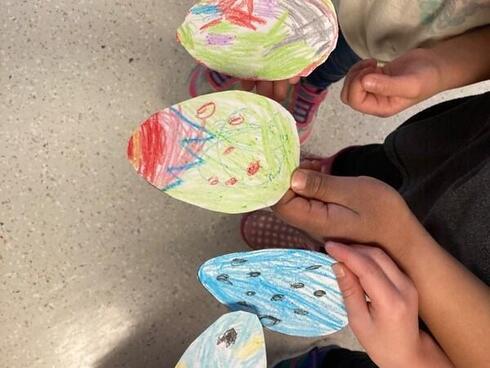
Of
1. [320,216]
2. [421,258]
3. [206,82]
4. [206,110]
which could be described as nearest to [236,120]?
[206,110]

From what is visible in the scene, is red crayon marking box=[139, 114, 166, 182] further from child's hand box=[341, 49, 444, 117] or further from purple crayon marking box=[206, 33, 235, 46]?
child's hand box=[341, 49, 444, 117]

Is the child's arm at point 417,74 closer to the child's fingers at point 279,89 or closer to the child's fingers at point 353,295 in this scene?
the child's fingers at point 279,89

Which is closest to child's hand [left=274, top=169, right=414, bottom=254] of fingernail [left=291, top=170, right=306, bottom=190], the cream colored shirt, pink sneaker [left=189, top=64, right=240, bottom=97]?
fingernail [left=291, top=170, right=306, bottom=190]

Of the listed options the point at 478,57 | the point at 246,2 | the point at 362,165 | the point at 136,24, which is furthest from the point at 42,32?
the point at 478,57

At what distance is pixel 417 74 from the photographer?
26.5 inches

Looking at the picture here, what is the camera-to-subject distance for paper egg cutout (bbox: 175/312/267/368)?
0.71 meters

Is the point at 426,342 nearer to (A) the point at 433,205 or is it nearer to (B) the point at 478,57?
(A) the point at 433,205

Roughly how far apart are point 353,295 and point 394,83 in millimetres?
256

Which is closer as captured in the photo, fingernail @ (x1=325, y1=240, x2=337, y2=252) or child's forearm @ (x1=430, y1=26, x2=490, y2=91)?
fingernail @ (x1=325, y1=240, x2=337, y2=252)

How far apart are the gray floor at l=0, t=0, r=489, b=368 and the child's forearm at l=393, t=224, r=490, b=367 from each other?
0.52 m

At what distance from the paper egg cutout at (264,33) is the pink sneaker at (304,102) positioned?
1.23ft

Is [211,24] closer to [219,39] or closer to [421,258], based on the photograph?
[219,39]

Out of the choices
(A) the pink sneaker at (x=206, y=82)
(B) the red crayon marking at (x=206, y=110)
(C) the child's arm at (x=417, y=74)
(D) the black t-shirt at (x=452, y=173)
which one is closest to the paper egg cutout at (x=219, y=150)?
(B) the red crayon marking at (x=206, y=110)

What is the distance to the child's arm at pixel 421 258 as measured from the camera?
0.59 metres
